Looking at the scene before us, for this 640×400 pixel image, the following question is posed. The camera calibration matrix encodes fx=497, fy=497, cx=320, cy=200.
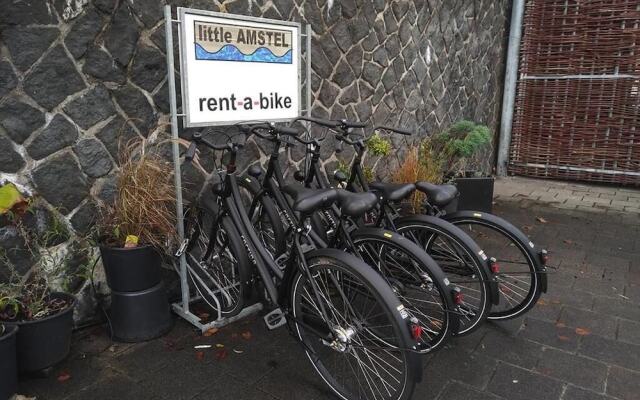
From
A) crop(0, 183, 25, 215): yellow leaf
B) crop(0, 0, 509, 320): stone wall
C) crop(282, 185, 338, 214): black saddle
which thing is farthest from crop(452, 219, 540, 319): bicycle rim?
crop(0, 183, 25, 215): yellow leaf

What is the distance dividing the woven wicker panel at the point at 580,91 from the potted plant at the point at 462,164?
3280 millimetres

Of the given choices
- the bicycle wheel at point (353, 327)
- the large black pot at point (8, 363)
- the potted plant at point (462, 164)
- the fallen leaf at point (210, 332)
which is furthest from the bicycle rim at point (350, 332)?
the potted plant at point (462, 164)

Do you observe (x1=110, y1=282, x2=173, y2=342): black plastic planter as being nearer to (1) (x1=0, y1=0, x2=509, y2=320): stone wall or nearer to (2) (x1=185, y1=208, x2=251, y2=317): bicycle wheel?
(2) (x1=185, y1=208, x2=251, y2=317): bicycle wheel

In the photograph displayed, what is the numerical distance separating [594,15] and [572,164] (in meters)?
2.30

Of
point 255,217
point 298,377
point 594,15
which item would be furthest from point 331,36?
point 594,15

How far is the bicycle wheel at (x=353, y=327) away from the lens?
216 cm

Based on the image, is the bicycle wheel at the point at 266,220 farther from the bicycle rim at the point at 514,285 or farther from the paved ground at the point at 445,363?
the bicycle rim at the point at 514,285

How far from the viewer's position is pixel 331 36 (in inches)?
174

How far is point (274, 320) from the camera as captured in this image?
2.91m

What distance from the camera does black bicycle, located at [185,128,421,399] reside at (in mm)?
2186

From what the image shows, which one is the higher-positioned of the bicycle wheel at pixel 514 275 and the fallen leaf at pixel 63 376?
the bicycle wheel at pixel 514 275

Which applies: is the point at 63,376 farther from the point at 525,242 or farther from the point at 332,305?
the point at 525,242

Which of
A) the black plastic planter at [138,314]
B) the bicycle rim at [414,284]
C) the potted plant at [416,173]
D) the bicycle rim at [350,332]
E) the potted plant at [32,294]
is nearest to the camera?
the bicycle rim at [350,332]

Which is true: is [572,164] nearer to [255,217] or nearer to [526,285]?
[526,285]
